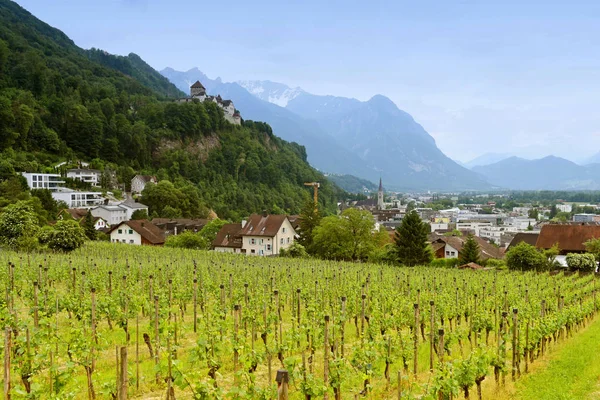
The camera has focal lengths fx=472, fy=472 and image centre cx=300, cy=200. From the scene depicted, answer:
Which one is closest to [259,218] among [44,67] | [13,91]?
[13,91]

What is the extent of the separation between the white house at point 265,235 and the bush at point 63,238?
20893 mm

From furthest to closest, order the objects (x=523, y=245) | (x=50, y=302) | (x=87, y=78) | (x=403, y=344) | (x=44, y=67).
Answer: (x=87, y=78), (x=44, y=67), (x=523, y=245), (x=50, y=302), (x=403, y=344)

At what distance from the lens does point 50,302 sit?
1444 cm

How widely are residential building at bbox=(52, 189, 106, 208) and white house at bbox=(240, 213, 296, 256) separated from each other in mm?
43231

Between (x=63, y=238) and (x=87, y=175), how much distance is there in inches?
2553

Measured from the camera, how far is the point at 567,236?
50438mm

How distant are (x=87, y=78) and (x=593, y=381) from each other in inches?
6646

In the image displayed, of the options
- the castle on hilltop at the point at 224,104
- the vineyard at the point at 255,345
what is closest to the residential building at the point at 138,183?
the castle on hilltop at the point at 224,104

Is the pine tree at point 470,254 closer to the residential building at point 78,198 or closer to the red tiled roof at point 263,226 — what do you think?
the red tiled roof at point 263,226

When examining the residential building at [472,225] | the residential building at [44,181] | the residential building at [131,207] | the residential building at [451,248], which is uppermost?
the residential building at [44,181]

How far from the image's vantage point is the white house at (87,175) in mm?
95000

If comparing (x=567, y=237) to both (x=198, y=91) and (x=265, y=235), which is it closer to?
(x=265, y=235)

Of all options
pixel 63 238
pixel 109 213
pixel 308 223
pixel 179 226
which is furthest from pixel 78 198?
pixel 63 238

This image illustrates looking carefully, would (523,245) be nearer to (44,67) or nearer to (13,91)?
(13,91)
